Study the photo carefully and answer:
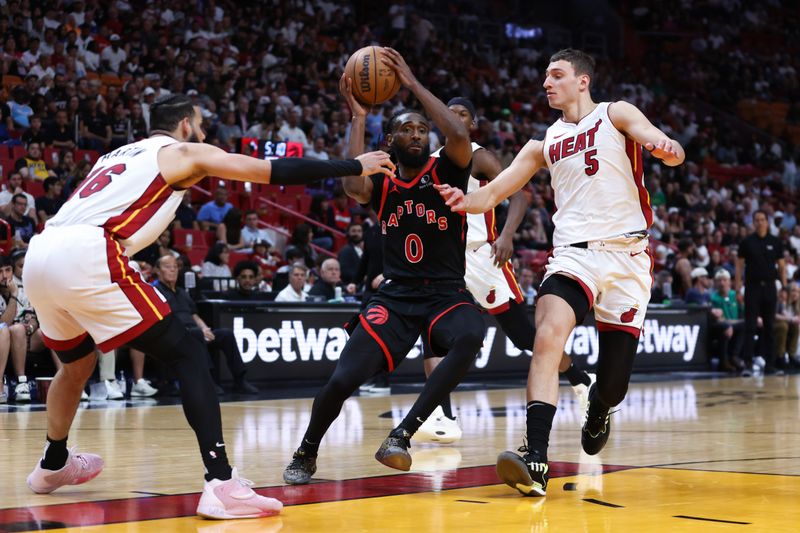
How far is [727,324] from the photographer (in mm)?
17141

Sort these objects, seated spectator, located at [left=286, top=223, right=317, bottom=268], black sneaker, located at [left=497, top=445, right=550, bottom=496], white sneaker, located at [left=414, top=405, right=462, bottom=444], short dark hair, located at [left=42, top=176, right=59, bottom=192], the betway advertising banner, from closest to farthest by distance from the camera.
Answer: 1. black sneaker, located at [left=497, top=445, right=550, bottom=496]
2. white sneaker, located at [left=414, top=405, right=462, bottom=444]
3. the betway advertising banner
4. short dark hair, located at [left=42, top=176, right=59, bottom=192]
5. seated spectator, located at [left=286, top=223, right=317, bottom=268]

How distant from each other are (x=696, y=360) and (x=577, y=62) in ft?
39.8

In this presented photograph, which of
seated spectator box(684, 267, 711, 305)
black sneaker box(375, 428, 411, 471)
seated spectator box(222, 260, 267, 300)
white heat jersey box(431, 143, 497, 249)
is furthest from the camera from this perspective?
seated spectator box(684, 267, 711, 305)

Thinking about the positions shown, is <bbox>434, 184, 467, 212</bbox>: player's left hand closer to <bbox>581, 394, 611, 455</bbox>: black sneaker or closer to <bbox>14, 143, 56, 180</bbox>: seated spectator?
<bbox>581, 394, 611, 455</bbox>: black sneaker

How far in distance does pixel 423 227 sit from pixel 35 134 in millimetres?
11050

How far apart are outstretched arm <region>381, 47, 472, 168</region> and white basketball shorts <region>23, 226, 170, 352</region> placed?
178 centimetres

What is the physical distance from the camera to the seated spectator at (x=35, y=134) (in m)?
15.7

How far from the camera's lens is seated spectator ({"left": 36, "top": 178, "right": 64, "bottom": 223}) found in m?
13.7

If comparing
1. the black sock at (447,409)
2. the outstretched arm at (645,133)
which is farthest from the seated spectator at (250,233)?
the outstretched arm at (645,133)

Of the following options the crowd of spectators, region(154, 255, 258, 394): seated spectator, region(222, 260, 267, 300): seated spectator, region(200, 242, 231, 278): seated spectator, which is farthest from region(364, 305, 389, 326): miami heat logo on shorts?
region(200, 242, 231, 278): seated spectator

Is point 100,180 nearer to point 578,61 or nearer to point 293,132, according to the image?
point 578,61

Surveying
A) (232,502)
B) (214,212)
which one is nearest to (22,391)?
(214,212)

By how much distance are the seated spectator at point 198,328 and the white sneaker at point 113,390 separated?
0.93 m

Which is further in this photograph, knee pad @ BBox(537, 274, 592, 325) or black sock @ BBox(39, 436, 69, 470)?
knee pad @ BBox(537, 274, 592, 325)
